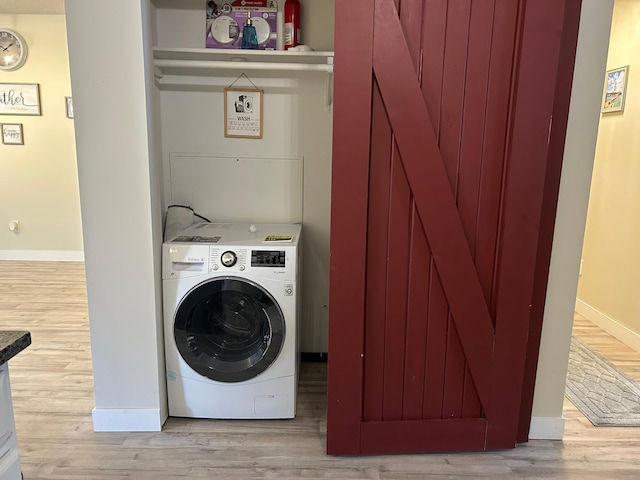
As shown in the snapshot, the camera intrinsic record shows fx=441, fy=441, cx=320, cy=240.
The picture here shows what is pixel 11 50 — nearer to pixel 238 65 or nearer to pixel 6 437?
pixel 238 65

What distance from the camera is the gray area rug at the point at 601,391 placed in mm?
2289

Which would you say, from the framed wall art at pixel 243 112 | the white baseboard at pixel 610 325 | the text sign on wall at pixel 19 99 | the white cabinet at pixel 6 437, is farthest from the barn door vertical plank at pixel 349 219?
the text sign on wall at pixel 19 99

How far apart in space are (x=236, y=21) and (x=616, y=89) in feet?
9.26

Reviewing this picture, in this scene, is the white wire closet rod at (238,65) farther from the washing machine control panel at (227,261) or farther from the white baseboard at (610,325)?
the white baseboard at (610,325)

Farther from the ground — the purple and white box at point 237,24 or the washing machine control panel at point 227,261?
the purple and white box at point 237,24

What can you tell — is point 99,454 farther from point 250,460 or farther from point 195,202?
point 195,202

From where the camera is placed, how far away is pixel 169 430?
2119mm

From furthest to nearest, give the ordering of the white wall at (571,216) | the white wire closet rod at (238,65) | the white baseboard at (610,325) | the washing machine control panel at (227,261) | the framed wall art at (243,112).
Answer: the white baseboard at (610,325) → the framed wall art at (243,112) → the white wire closet rod at (238,65) → the washing machine control panel at (227,261) → the white wall at (571,216)

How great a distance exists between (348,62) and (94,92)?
1053mm

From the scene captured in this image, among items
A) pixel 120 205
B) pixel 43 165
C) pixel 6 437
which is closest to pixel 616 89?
pixel 120 205

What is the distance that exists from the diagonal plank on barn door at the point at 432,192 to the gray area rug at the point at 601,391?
0.87 metres

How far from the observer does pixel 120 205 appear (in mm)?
1918

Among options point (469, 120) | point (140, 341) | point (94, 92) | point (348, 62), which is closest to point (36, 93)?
point (94, 92)

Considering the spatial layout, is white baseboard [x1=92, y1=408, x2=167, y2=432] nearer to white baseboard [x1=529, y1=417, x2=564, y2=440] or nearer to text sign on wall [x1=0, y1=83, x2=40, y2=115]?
white baseboard [x1=529, y1=417, x2=564, y2=440]
